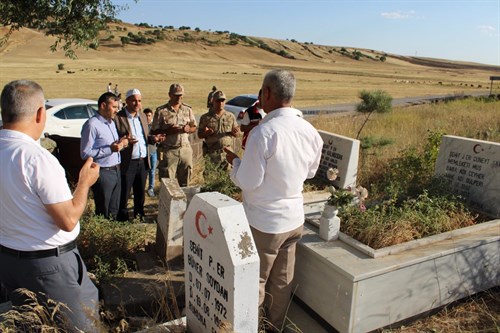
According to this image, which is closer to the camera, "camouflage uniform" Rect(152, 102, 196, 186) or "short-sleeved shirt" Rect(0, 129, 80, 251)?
"short-sleeved shirt" Rect(0, 129, 80, 251)

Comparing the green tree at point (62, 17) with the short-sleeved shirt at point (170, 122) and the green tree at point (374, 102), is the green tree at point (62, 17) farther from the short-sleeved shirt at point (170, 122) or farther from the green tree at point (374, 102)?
the green tree at point (374, 102)

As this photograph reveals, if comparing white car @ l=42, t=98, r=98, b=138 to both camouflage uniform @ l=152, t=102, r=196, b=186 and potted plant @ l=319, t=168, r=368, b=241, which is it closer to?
camouflage uniform @ l=152, t=102, r=196, b=186

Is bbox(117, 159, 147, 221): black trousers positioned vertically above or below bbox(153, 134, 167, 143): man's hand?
below

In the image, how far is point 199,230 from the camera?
102 inches

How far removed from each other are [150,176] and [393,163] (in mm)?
3818

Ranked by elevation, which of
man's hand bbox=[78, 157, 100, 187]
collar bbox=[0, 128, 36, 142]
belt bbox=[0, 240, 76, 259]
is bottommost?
belt bbox=[0, 240, 76, 259]

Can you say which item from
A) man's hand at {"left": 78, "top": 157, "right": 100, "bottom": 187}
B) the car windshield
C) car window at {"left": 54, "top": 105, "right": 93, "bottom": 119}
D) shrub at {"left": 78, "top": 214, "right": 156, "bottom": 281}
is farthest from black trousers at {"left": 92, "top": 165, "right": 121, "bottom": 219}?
the car windshield

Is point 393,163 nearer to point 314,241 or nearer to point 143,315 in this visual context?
point 314,241

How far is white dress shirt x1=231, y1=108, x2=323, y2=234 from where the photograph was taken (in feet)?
9.02

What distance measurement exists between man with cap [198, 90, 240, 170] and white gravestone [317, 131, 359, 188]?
1351 mm

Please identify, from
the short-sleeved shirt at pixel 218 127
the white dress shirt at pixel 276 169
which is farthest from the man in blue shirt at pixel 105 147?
A: the white dress shirt at pixel 276 169

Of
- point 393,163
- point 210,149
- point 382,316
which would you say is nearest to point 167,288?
point 382,316

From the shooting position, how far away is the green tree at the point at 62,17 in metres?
7.61

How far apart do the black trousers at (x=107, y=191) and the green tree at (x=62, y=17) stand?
161 inches
